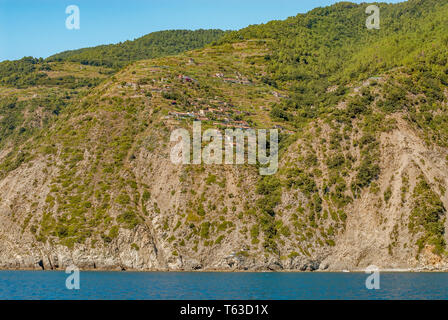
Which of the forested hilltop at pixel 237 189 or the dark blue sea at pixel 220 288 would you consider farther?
the forested hilltop at pixel 237 189

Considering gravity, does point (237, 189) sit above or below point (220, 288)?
above

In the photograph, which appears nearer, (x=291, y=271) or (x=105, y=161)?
(x=291, y=271)

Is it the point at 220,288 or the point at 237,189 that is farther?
the point at 237,189

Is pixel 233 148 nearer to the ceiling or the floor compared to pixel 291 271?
nearer to the ceiling

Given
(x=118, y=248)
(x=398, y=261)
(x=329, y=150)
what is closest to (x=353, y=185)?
(x=329, y=150)

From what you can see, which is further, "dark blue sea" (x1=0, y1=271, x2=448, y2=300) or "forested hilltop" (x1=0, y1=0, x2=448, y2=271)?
"forested hilltop" (x1=0, y1=0, x2=448, y2=271)

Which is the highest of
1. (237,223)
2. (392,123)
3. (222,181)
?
(392,123)
